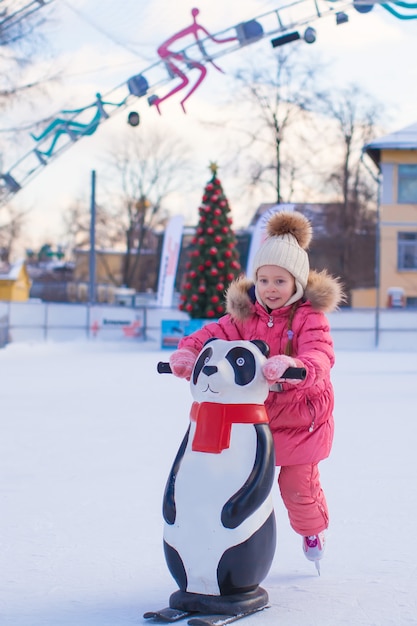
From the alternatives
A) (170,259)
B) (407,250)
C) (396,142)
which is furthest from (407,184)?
(170,259)

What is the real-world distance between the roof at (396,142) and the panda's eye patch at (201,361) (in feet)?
87.3

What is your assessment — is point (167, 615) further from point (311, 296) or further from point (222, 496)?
point (311, 296)

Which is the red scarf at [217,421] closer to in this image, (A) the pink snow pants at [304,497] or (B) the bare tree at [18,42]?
(A) the pink snow pants at [304,497]

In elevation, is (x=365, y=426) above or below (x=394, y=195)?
below

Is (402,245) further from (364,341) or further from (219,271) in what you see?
(219,271)

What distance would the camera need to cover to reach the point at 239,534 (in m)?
2.66

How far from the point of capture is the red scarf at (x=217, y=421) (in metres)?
2.67

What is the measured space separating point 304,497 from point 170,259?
1780 cm

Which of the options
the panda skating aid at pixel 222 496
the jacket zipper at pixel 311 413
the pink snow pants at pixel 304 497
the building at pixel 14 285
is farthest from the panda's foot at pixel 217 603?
the building at pixel 14 285

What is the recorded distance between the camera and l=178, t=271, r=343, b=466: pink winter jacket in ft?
9.75

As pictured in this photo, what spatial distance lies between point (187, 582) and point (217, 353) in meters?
0.66

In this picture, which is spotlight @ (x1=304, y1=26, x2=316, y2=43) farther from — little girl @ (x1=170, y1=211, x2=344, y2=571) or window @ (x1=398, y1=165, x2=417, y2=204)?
window @ (x1=398, y1=165, x2=417, y2=204)

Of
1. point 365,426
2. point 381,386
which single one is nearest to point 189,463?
point 365,426

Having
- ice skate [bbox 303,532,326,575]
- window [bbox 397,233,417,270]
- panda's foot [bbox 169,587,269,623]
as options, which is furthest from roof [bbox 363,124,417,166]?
panda's foot [bbox 169,587,269,623]
